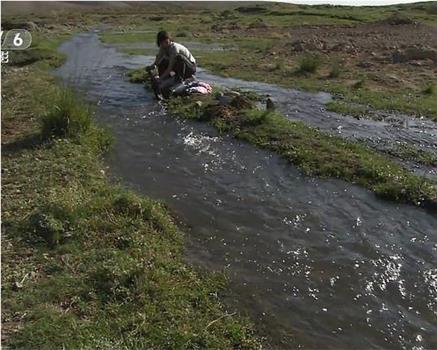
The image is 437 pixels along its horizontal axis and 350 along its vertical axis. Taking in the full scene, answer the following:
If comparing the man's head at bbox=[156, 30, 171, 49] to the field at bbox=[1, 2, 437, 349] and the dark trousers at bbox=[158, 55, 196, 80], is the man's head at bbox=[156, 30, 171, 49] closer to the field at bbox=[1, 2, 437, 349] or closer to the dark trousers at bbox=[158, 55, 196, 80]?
the dark trousers at bbox=[158, 55, 196, 80]

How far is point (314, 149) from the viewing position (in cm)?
1253

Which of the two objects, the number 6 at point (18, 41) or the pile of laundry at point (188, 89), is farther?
the number 6 at point (18, 41)

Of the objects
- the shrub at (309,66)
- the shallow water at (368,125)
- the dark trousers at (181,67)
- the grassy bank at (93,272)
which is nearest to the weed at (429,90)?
the shallow water at (368,125)

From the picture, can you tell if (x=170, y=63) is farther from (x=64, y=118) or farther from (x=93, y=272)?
(x=93, y=272)

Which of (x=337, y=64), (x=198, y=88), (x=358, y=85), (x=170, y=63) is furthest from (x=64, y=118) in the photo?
(x=337, y=64)

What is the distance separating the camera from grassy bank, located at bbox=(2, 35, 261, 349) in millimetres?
5598

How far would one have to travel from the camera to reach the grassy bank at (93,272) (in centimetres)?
560

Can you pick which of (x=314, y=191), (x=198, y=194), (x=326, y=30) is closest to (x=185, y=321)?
(x=198, y=194)

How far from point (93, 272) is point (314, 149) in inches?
293

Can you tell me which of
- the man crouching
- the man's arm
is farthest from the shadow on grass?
the man's arm

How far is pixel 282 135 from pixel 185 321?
8334mm

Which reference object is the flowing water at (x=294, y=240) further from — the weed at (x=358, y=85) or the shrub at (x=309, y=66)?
the shrub at (x=309, y=66)

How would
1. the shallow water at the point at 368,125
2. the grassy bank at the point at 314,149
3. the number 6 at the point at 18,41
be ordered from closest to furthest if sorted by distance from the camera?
the grassy bank at the point at 314,149 → the shallow water at the point at 368,125 → the number 6 at the point at 18,41

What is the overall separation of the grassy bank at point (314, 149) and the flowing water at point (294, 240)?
36 centimetres
